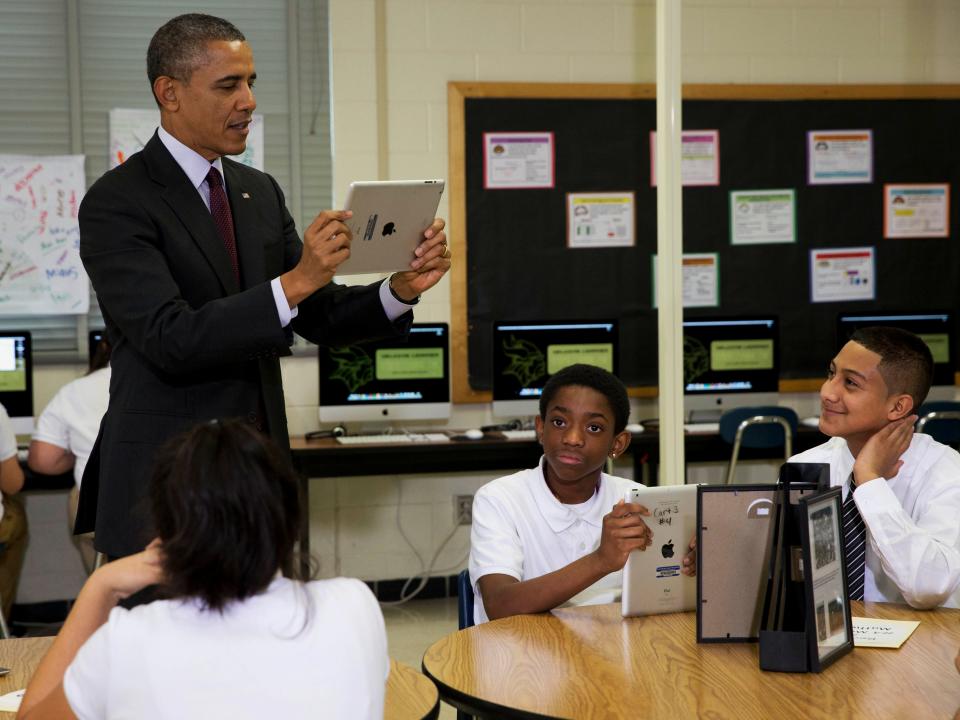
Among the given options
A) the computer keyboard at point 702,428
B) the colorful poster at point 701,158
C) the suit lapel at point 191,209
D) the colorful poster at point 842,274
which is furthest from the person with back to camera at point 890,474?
the colorful poster at point 842,274

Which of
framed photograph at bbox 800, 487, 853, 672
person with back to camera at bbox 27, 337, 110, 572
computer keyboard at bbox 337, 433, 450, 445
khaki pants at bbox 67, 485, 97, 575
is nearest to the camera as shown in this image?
framed photograph at bbox 800, 487, 853, 672

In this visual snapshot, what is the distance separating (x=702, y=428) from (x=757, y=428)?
0.25m

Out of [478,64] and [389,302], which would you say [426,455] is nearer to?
[478,64]

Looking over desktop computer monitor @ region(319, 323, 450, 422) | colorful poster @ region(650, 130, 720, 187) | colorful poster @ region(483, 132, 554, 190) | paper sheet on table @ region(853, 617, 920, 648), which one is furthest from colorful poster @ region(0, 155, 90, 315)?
paper sheet on table @ region(853, 617, 920, 648)

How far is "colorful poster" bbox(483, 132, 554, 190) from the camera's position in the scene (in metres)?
5.45

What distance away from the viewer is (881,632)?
76.5 inches

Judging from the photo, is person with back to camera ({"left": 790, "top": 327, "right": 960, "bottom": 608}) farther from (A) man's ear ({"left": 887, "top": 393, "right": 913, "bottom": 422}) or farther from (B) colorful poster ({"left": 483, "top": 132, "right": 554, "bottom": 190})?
(B) colorful poster ({"left": 483, "top": 132, "right": 554, "bottom": 190})

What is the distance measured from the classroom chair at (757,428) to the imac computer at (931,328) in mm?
658

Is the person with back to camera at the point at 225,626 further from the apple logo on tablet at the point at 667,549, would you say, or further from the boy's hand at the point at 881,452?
the boy's hand at the point at 881,452

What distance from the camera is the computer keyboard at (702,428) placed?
5.14 metres

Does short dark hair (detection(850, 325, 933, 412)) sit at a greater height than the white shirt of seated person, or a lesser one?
greater

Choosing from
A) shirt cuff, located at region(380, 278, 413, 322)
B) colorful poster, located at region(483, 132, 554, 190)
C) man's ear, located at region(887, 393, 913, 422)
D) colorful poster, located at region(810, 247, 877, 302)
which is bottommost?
man's ear, located at region(887, 393, 913, 422)

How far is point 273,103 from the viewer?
5281 millimetres

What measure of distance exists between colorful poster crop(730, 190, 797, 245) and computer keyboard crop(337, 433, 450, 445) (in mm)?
1777
